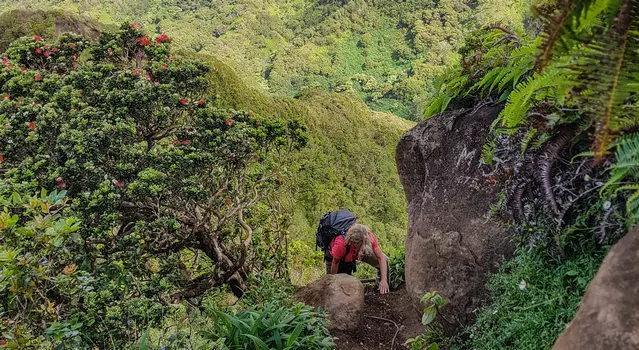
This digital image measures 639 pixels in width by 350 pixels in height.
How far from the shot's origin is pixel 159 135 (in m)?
6.44

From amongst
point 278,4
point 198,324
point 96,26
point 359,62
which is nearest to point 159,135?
point 198,324

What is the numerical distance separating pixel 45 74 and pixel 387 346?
5413mm

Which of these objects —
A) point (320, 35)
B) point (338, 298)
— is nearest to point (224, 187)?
point (338, 298)

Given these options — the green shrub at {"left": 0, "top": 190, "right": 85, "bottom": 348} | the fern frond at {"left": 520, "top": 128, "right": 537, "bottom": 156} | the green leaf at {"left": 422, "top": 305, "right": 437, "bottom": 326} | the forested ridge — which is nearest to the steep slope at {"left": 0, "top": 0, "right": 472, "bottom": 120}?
the forested ridge

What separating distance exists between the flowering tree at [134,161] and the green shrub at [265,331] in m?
0.81

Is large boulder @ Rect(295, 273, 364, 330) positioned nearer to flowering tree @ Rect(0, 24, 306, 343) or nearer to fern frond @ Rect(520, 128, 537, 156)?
flowering tree @ Rect(0, 24, 306, 343)

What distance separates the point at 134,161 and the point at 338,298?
8.91 feet

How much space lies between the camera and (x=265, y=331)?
3656 mm

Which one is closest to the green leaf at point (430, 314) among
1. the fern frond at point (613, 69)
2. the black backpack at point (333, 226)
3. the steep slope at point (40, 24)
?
the fern frond at point (613, 69)

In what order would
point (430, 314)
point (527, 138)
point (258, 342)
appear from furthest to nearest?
point (430, 314), point (258, 342), point (527, 138)

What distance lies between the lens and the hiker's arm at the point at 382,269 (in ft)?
19.1

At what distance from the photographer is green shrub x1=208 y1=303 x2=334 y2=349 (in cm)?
353

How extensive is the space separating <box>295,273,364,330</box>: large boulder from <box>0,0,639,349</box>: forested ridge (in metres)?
0.34

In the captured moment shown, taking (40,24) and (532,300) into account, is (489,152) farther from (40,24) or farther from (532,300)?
(40,24)
